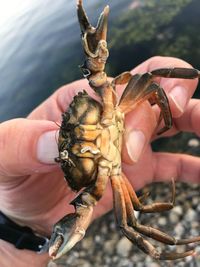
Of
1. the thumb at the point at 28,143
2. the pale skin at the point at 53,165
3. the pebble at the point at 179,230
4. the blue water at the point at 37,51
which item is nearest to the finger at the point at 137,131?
the pale skin at the point at 53,165

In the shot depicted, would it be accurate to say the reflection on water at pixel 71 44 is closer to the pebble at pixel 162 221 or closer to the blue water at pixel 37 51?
the blue water at pixel 37 51

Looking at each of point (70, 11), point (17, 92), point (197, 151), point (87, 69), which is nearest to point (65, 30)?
point (70, 11)

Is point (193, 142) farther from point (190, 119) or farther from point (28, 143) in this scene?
point (28, 143)

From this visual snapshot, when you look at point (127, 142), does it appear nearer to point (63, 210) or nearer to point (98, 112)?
point (98, 112)

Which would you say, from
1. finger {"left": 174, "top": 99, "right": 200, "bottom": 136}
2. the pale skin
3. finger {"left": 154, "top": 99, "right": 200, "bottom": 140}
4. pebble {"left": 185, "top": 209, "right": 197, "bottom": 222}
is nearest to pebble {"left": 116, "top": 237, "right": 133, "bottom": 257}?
the pale skin

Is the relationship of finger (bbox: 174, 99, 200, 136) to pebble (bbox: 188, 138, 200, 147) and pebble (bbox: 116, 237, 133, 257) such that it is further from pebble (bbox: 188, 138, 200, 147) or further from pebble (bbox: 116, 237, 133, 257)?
pebble (bbox: 116, 237, 133, 257)
